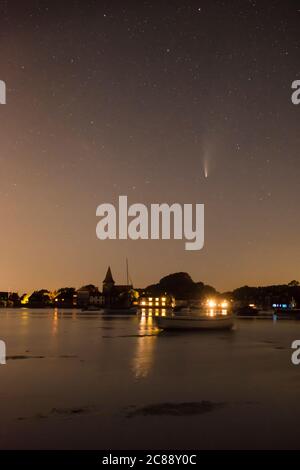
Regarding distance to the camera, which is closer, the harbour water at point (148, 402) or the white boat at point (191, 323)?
the harbour water at point (148, 402)

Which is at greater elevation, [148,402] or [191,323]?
[148,402]

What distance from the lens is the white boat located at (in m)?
72.6

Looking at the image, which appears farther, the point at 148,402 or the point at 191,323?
the point at 191,323

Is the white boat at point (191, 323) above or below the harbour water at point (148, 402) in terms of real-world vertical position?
below

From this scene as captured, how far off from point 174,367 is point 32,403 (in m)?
13.3

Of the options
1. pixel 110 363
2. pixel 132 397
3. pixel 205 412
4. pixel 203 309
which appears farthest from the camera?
pixel 203 309

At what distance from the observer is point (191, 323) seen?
242 feet

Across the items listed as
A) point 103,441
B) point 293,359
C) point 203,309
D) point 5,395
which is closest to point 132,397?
point 5,395

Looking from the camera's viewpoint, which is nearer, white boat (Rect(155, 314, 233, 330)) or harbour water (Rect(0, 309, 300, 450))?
harbour water (Rect(0, 309, 300, 450))

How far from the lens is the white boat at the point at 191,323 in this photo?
72562 millimetres

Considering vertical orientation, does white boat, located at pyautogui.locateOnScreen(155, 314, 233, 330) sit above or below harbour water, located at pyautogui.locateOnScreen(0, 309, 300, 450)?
below
